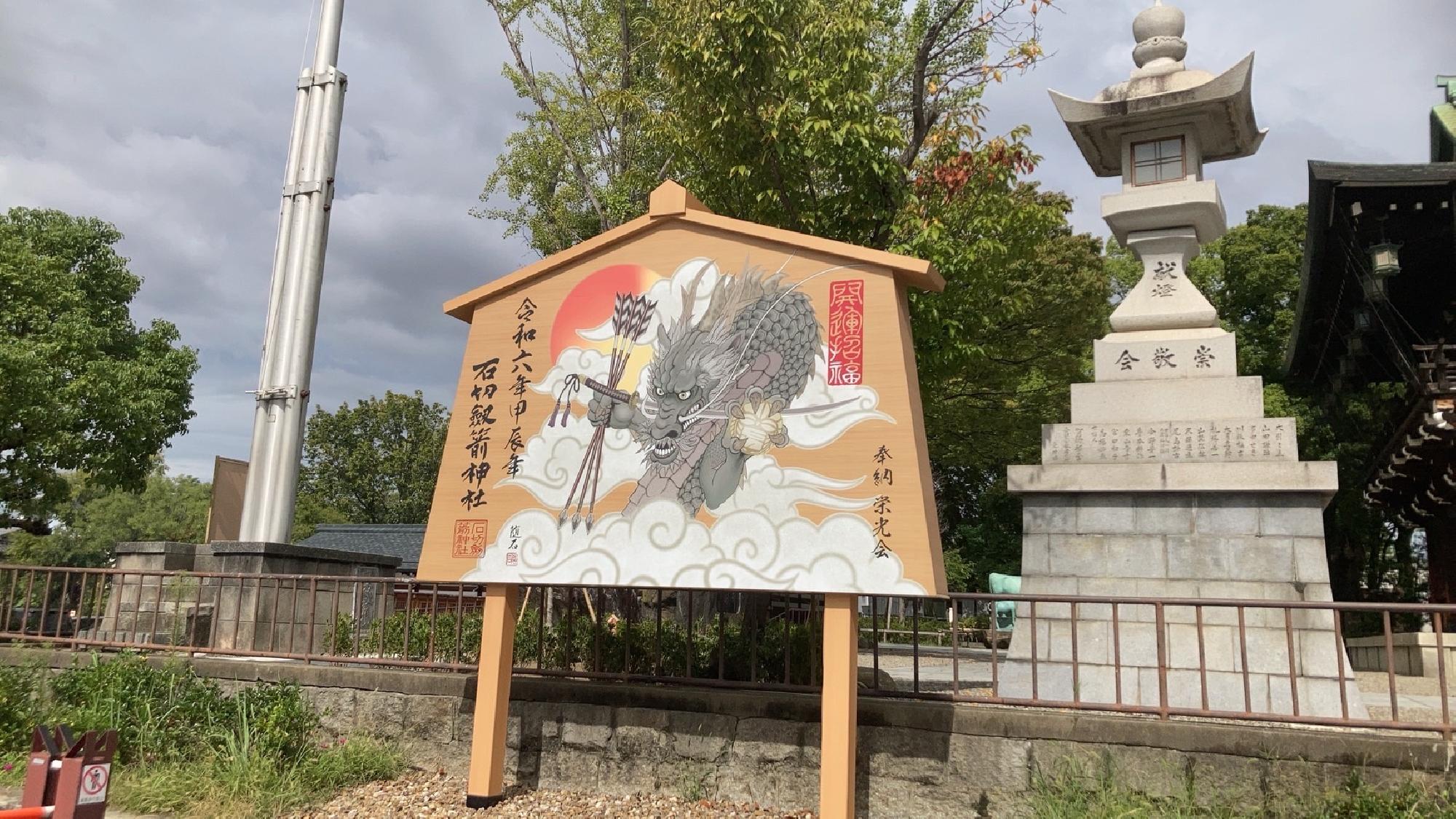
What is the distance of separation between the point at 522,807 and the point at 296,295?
8143 millimetres

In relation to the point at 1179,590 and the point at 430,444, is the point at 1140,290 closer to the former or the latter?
the point at 1179,590

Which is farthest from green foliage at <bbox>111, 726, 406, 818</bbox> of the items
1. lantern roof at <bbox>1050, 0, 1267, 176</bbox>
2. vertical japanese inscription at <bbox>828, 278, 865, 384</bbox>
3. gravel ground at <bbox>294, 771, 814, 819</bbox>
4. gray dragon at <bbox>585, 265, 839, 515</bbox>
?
lantern roof at <bbox>1050, 0, 1267, 176</bbox>

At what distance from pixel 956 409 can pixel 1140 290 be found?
423 inches

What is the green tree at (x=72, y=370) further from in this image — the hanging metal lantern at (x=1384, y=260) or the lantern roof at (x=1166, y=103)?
the hanging metal lantern at (x=1384, y=260)

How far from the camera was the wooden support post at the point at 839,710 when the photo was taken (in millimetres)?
Answer: 5422

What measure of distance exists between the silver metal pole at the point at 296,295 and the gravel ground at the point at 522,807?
5489 millimetres

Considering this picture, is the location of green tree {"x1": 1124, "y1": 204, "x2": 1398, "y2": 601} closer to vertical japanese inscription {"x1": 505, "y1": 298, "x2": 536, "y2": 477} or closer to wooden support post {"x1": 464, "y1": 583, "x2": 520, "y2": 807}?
vertical japanese inscription {"x1": 505, "y1": 298, "x2": 536, "y2": 477}

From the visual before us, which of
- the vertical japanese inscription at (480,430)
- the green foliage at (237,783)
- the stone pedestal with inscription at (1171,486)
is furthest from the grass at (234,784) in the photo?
the stone pedestal with inscription at (1171,486)

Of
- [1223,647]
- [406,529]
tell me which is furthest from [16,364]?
[1223,647]

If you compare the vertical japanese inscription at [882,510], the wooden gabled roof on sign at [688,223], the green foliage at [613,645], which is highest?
the wooden gabled roof on sign at [688,223]

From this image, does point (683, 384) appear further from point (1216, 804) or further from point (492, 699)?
point (1216, 804)

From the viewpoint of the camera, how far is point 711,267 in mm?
6355

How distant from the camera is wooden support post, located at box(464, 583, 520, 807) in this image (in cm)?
634

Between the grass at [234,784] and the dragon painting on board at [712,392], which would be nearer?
the dragon painting on board at [712,392]
